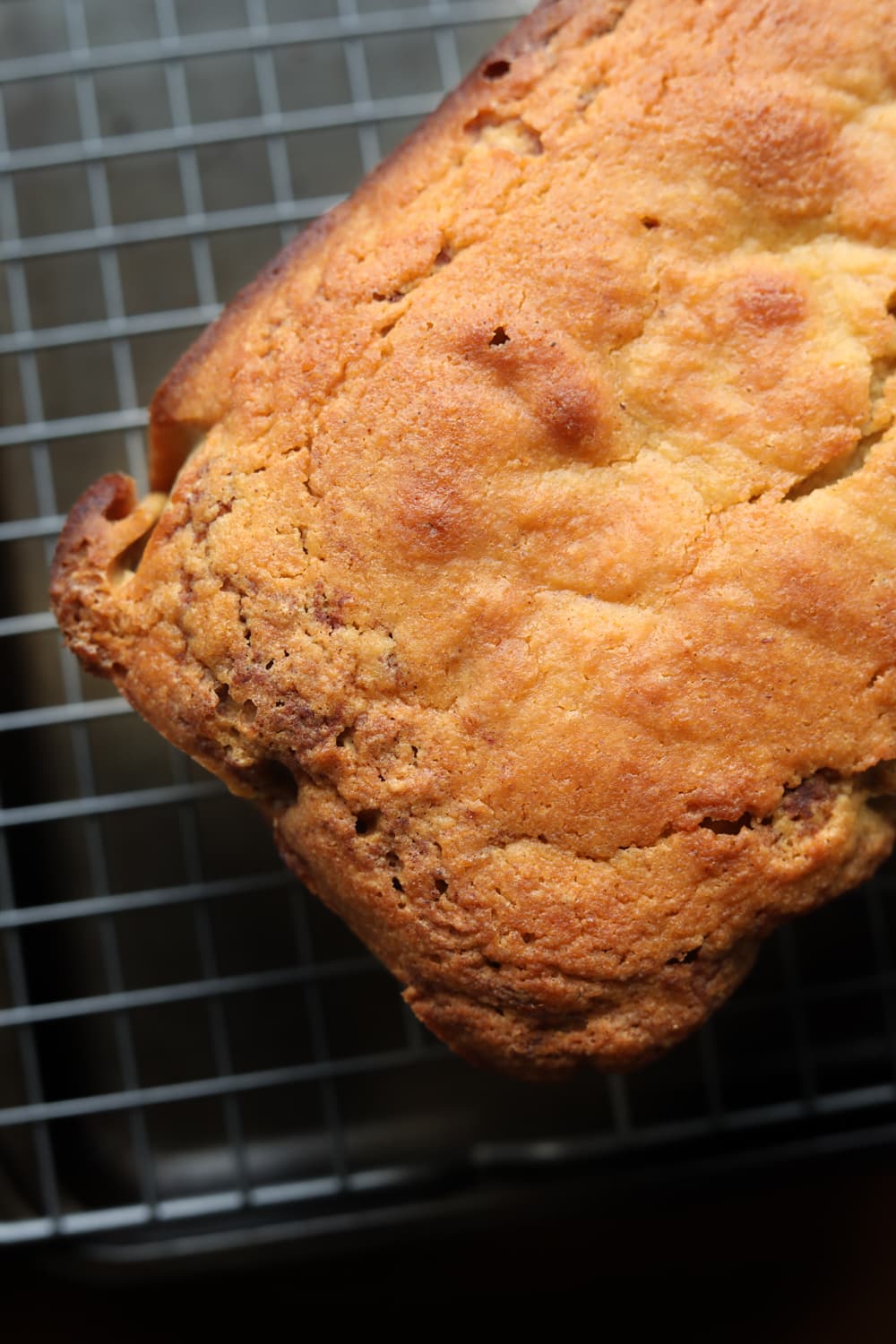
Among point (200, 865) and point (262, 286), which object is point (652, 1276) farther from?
point (262, 286)

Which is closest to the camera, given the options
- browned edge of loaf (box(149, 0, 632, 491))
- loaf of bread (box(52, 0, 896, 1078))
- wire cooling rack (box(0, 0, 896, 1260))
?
loaf of bread (box(52, 0, 896, 1078))

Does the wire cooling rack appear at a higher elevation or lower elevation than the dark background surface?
higher

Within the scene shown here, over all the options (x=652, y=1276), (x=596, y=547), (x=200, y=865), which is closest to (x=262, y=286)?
(x=596, y=547)

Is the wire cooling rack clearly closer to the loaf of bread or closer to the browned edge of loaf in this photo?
the browned edge of loaf

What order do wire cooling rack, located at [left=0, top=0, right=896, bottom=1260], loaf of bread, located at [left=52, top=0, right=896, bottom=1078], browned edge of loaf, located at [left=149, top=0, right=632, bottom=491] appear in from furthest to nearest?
wire cooling rack, located at [left=0, top=0, right=896, bottom=1260] < browned edge of loaf, located at [left=149, top=0, right=632, bottom=491] < loaf of bread, located at [left=52, top=0, right=896, bottom=1078]

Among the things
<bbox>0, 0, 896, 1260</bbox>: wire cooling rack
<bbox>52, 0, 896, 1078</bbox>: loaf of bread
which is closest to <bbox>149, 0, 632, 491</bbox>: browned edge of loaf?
<bbox>52, 0, 896, 1078</bbox>: loaf of bread

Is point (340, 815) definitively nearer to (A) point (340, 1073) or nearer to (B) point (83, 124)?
(A) point (340, 1073)
